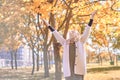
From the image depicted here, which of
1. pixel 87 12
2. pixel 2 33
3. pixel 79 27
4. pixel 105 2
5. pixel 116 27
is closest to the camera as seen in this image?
pixel 105 2

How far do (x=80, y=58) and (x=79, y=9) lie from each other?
6.45 m

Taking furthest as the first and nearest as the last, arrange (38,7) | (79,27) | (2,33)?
(2,33) < (79,27) < (38,7)

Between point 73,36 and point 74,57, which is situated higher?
point 73,36

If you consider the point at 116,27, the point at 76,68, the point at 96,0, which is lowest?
the point at 76,68

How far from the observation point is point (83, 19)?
1468 centimetres

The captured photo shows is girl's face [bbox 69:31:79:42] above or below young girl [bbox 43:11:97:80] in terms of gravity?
above

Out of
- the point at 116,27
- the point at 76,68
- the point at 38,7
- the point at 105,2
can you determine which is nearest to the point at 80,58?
the point at 76,68

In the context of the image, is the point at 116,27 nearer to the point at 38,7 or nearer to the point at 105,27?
the point at 105,27

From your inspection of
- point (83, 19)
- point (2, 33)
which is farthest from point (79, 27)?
point (2, 33)

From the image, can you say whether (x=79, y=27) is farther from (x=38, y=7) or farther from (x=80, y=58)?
(x=80, y=58)

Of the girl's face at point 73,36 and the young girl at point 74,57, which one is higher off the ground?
the girl's face at point 73,36

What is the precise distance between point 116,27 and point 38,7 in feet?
14.5

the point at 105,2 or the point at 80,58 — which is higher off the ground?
the point at 105,2

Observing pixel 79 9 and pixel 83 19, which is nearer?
pixel 79 9
